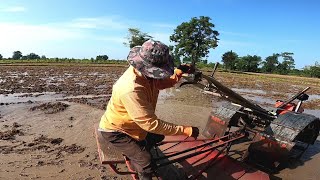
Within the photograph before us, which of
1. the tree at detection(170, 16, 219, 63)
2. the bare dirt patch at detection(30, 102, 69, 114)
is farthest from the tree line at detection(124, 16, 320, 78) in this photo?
the bare dirt patch at detection(30, 102, 69, 114)

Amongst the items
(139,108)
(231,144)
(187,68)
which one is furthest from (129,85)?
(231,144)

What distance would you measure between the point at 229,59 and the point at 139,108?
160ft

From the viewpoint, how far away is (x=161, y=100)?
38.2ft

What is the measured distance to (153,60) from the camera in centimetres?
299

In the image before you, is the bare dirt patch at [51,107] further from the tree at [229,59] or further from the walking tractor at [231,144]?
the tree at [229,59]

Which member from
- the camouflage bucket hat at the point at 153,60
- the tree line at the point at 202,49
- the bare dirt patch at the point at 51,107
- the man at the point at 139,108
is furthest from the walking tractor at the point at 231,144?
the tree line at the point at 202,49

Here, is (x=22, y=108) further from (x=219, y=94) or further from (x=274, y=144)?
(x=274, y=144)

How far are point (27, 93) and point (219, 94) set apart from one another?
10.4 m

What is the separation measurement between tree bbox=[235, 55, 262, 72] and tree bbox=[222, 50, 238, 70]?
131cm

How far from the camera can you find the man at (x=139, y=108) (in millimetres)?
2955

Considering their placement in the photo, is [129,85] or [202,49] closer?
[129,85]

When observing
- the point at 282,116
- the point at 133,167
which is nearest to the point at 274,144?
the point at 282,116

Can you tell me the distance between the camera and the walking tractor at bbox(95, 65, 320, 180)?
4125 mm

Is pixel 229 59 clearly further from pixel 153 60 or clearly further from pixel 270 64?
pixel 153 60
